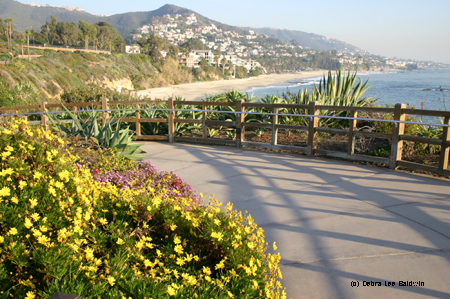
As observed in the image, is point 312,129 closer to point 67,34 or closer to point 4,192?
point 4,192

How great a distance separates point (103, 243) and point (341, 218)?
3073mm

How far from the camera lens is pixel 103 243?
2582 millimetres

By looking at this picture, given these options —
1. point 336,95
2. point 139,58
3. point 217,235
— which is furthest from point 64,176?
point 139,58

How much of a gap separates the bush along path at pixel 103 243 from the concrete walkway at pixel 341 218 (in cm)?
89

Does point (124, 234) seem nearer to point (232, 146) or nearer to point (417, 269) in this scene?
point (417, 269)

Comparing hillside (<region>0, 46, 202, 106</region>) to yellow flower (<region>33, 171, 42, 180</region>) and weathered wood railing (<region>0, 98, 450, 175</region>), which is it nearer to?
weathered wood railing (<region>0, 98, 450, 175</region>)

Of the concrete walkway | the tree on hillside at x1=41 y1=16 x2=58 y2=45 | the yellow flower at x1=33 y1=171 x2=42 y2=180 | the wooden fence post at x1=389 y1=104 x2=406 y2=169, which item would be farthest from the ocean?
the tree on hillside at x1=41 y1=16 x2=58 y2=45

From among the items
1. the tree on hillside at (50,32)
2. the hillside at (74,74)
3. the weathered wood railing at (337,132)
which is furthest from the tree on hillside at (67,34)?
the weathered wood railing at (337,132)

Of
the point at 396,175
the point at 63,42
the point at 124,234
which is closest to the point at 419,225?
the point at 396,175

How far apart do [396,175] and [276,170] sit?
2102mm

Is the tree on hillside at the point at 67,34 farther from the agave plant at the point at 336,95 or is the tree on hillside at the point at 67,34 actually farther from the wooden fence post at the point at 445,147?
the wooden fence post at the point at 445,147

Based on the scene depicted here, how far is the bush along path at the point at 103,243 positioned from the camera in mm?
2127

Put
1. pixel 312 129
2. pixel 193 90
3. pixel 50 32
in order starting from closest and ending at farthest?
pixel 312 129 → pixel 193 90 → pixel 50 32

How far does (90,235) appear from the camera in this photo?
252 centimetres
